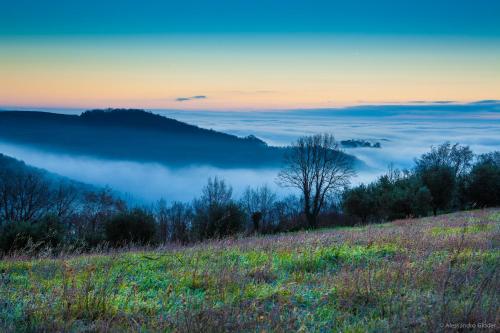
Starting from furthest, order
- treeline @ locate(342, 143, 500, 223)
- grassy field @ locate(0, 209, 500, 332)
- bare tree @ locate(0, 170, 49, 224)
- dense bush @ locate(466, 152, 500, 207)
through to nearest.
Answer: bare tree @ locate(0, 170, 49, 224), dense bush @ locate(466, 152, 500, 207), treeline @ locate(342, 143, 500, 223), grassy field @ locate(0, 209, 500, 332)

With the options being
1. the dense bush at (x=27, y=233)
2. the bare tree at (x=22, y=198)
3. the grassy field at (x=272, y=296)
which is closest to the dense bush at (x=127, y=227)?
the dense bush at (x=27, y=233)

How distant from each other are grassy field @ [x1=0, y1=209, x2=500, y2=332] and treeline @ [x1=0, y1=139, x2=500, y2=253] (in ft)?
75.0

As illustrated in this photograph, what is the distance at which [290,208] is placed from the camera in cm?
9800

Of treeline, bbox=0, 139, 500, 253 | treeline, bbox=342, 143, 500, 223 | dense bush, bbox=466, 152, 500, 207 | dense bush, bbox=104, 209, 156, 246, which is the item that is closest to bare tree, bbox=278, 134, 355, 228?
treeline, bbox=0, 139, 500, 253

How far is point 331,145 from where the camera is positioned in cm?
8200

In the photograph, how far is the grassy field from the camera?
Result: 4965 mm

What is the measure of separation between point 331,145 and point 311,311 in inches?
3078

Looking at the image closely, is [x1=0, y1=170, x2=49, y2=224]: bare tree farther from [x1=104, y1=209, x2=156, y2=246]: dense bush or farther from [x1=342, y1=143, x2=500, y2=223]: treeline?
[x1=342, y1=143, x2=500, y2=223]: treeline

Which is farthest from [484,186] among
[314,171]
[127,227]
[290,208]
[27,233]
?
[27,233]

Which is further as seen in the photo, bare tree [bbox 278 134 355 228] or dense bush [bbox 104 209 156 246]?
bare tree [bbox 278 134 355 228]

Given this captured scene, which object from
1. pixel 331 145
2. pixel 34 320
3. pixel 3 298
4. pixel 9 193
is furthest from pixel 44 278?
pixel 331 145

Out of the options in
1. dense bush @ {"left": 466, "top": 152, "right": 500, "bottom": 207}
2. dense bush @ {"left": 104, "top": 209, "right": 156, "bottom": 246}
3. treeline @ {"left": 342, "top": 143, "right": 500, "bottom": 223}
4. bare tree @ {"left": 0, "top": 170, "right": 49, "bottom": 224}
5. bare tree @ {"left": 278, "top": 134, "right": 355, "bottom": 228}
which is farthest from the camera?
bare tree @ {"left": 278, "top": 134, "right": 355, "bottom": 228}

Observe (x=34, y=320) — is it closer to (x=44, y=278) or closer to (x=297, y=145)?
(x=44, y=278)

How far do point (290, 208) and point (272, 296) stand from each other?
304 feet
